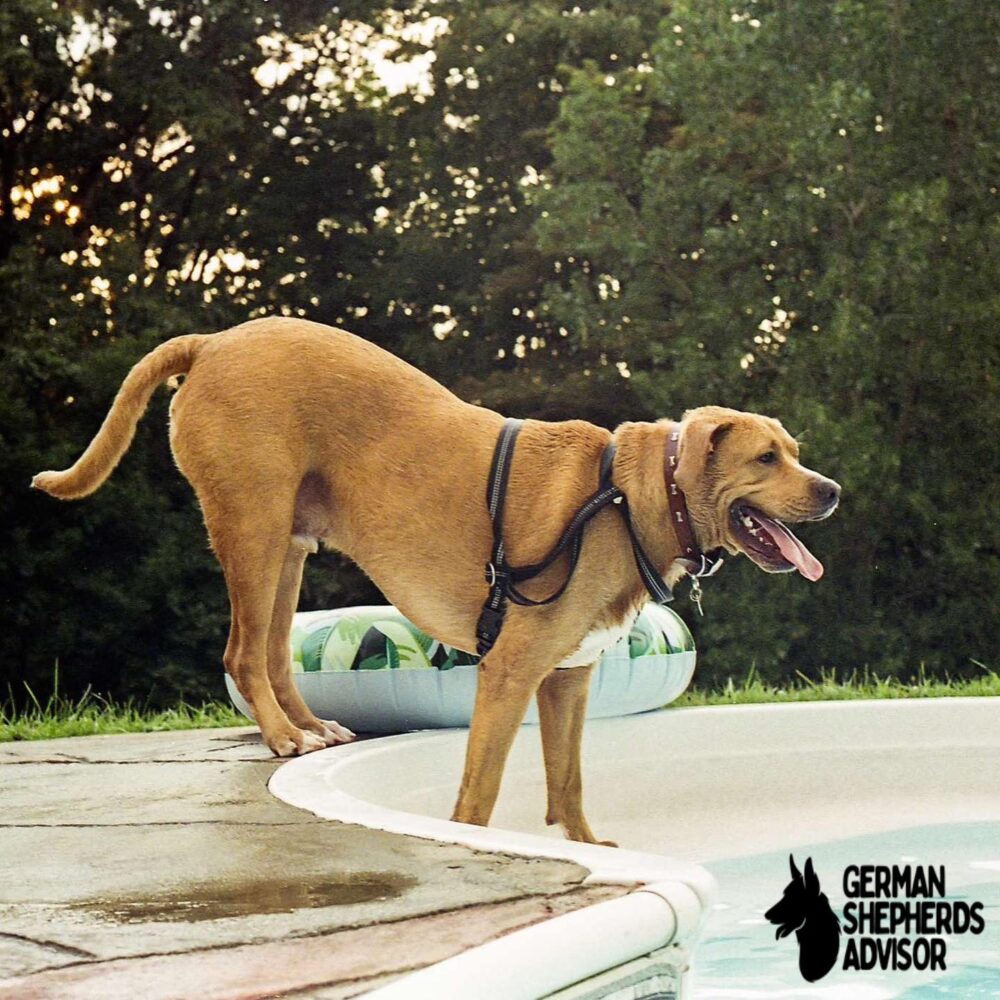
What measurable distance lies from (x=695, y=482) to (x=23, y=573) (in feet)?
33.9

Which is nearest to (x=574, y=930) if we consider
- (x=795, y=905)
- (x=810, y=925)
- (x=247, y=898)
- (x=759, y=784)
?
(x=247, y=898)

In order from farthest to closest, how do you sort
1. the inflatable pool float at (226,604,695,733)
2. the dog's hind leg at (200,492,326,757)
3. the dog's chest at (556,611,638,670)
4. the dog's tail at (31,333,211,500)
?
the inflatable pool float at (226,604,695,733) → the dog's tail at (31,333,211,500) → the dog's hind leg at (200,492,326,757) → the dog's chest at (556,611,638,670)

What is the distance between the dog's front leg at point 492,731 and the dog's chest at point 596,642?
0.11 meters

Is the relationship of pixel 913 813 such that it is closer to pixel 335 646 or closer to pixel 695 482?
pixel 335 646

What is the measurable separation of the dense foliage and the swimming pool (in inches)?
280

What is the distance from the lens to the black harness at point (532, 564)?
317 cm

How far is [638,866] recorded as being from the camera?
2.10m

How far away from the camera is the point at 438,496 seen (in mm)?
3383

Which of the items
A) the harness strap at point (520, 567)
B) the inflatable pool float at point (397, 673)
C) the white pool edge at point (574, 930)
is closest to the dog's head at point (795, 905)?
the harness strap at point (520, 567)

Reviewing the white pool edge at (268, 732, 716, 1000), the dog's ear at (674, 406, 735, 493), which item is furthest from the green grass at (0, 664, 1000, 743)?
the white pool edge at (268, 732, 716, 1000)

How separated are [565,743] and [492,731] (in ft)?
1.31

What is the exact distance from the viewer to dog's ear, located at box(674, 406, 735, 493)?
3.10 meters

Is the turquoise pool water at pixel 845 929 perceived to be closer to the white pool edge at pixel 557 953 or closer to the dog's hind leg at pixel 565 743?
the dog's hind leg at pixel 565 743

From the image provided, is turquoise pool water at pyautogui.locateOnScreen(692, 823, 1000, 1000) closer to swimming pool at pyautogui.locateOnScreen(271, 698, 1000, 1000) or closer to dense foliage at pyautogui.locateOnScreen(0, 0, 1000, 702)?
swimming pool at pyautogui.locateOnScreen(271, 698, 1000, 1000)
